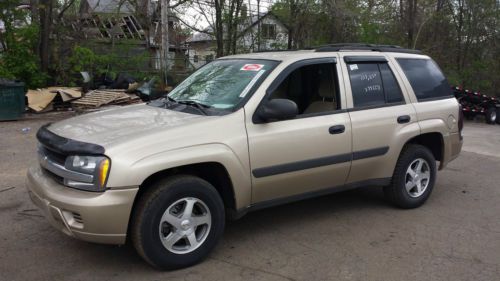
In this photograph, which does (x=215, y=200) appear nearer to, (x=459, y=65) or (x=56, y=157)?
(x=56, y=157)

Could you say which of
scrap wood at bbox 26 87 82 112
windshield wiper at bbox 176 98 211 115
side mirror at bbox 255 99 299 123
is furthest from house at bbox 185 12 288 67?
side mirror at bbox 255 99 299 123

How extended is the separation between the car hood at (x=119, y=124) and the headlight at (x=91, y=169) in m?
0.14

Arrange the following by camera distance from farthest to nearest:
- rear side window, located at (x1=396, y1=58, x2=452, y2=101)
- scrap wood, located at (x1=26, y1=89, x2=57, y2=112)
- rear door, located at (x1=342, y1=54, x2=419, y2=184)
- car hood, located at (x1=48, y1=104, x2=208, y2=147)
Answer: scrap wood, located at (x1=26, y1=89, x2=57, y2=112)
rear side window, located at (x1=396, y1=58, x2=452, y2=101)
rear door, located at (x1=342, y1=54, x2=419, y2=184)
car hood, located at (x1=48, y1=104, x2=208, y2=147)

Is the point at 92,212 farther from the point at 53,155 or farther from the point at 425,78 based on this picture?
the point at 425,78

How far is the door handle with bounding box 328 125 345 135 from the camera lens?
Result: 15.0 ft

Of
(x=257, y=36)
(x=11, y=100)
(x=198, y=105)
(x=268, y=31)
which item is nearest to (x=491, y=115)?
(x=268, y=31)

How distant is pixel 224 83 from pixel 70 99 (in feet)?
30.4

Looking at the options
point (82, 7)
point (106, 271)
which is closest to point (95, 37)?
point (82, 7)

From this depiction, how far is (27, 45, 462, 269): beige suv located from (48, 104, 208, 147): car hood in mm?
15

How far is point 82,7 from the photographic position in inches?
742

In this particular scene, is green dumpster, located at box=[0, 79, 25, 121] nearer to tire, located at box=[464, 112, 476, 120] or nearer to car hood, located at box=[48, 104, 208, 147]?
car hood, located at box=[48, 104, 208, 147]

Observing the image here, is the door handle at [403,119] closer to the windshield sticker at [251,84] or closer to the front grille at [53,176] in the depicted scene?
the windshield sticker at [251,84]

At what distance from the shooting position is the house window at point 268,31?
648 inches

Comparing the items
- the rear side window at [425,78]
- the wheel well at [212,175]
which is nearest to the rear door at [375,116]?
the rear side window at [425,78]
